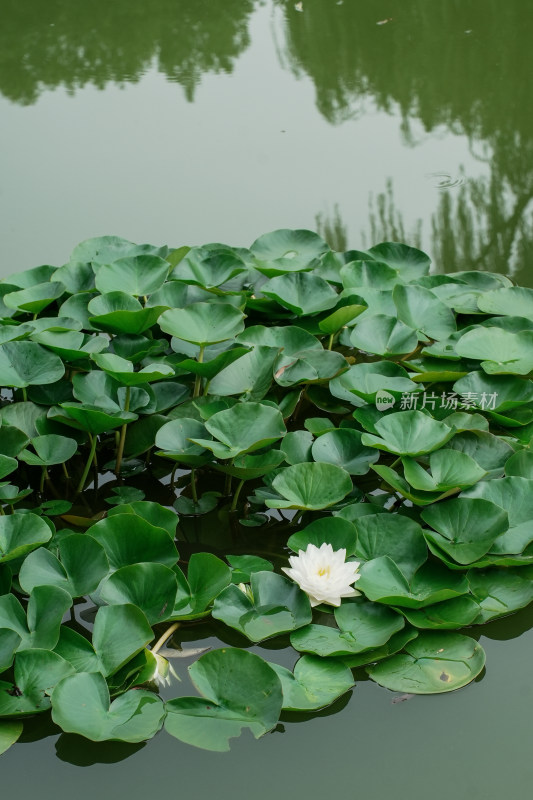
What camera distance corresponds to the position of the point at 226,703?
1.09 metres

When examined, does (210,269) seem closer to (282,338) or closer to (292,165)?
(282,338)

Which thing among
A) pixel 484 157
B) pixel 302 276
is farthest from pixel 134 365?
pixel 484 157

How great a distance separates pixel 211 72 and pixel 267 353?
213 cm

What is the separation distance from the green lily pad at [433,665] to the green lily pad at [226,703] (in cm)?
16

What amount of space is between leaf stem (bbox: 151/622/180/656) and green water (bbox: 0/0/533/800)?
5.5 inches

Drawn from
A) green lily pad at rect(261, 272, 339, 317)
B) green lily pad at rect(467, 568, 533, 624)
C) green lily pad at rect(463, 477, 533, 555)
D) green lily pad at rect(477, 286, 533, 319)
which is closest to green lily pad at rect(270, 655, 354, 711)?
green lily pad at rect(467, 568, 533, 624)

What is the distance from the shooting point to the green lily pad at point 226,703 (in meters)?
1.07

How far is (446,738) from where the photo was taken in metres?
1.09

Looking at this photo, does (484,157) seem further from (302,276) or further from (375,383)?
(375,383)

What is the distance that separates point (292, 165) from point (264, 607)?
178cm

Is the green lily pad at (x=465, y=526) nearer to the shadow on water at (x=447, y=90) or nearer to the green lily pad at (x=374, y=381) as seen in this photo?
the green lily pad at (x=374, y=381)

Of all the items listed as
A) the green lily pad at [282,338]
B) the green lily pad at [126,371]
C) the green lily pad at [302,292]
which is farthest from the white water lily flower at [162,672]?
the green lily pad at [302,292]

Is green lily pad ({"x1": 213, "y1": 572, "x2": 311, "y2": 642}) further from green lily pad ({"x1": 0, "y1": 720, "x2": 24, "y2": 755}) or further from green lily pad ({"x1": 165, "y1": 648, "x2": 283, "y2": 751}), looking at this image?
green lily pad ({"x1": 0, "y1": 720, "x2": 24, "y2": 755})

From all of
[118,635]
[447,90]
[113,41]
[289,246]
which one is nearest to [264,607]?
[118,635]
